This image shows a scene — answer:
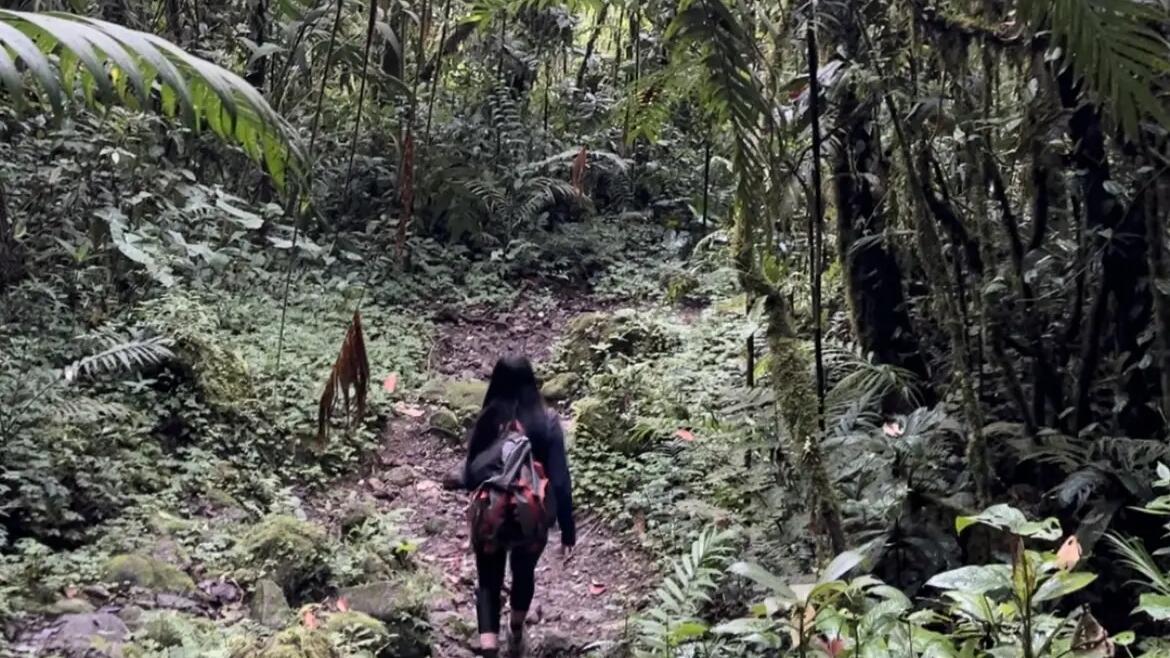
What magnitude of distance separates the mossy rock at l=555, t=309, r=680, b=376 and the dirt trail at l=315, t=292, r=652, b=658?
0.90m

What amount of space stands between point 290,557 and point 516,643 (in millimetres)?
1142

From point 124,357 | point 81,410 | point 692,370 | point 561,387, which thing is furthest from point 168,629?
point 561,387

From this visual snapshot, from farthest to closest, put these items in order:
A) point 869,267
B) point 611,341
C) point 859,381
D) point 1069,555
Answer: point 611,341, point 869,267, point 859,381, point 1069,555

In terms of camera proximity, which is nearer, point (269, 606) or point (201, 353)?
point (269, 606)

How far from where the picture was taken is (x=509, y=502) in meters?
4.33

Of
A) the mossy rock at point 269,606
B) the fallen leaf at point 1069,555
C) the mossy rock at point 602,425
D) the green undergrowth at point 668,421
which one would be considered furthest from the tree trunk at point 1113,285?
the mossy rock at point 602,425

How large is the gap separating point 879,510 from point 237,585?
2.84 metres

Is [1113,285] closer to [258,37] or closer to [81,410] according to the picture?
[81,410]

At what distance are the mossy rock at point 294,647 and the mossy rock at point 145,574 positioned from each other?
108cm

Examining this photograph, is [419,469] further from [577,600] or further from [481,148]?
[481,148]

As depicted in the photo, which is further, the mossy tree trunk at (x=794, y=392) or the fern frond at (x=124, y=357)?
the fern frond at (x=124, y=357)

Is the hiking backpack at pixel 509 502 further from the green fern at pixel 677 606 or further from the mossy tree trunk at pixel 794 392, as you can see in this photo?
the mossy tree trunk at pixel 794 392

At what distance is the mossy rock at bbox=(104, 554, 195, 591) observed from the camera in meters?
4.61

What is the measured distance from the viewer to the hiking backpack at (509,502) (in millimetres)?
4316
